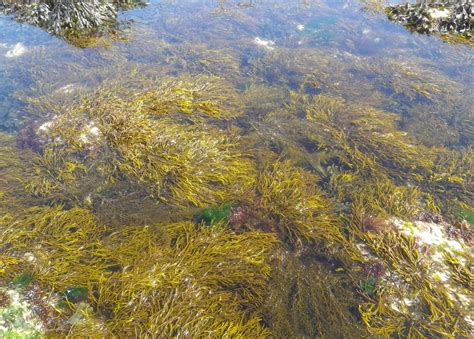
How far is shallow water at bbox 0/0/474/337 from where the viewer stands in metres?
3.14

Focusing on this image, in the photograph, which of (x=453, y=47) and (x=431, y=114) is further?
(x=453, y=47)

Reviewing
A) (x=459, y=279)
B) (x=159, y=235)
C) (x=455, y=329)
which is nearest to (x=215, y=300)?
(x=159, y=235)

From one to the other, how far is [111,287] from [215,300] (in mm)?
843

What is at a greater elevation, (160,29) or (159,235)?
(160,29)

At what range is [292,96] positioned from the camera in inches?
201

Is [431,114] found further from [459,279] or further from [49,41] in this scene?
[49,41]

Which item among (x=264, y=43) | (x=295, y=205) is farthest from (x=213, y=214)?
(x=264, y=43)

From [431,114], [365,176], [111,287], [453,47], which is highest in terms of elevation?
[453,47]

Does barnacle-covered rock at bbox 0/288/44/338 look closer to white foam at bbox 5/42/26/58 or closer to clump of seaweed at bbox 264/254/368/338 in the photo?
clump of seaweed at bbox 264/254/368/338

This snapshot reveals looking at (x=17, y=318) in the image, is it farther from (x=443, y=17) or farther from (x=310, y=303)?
(x=443, y=17)

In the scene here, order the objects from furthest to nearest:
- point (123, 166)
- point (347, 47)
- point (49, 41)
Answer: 1. point (347, 47)
2. point (49, 41)
3. point (123, 166)

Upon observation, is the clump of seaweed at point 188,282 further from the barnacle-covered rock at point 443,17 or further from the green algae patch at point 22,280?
the barnacle-covered rock at point 443,17

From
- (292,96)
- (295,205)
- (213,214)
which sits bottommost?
(213,214)

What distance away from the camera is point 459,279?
2646 mm
